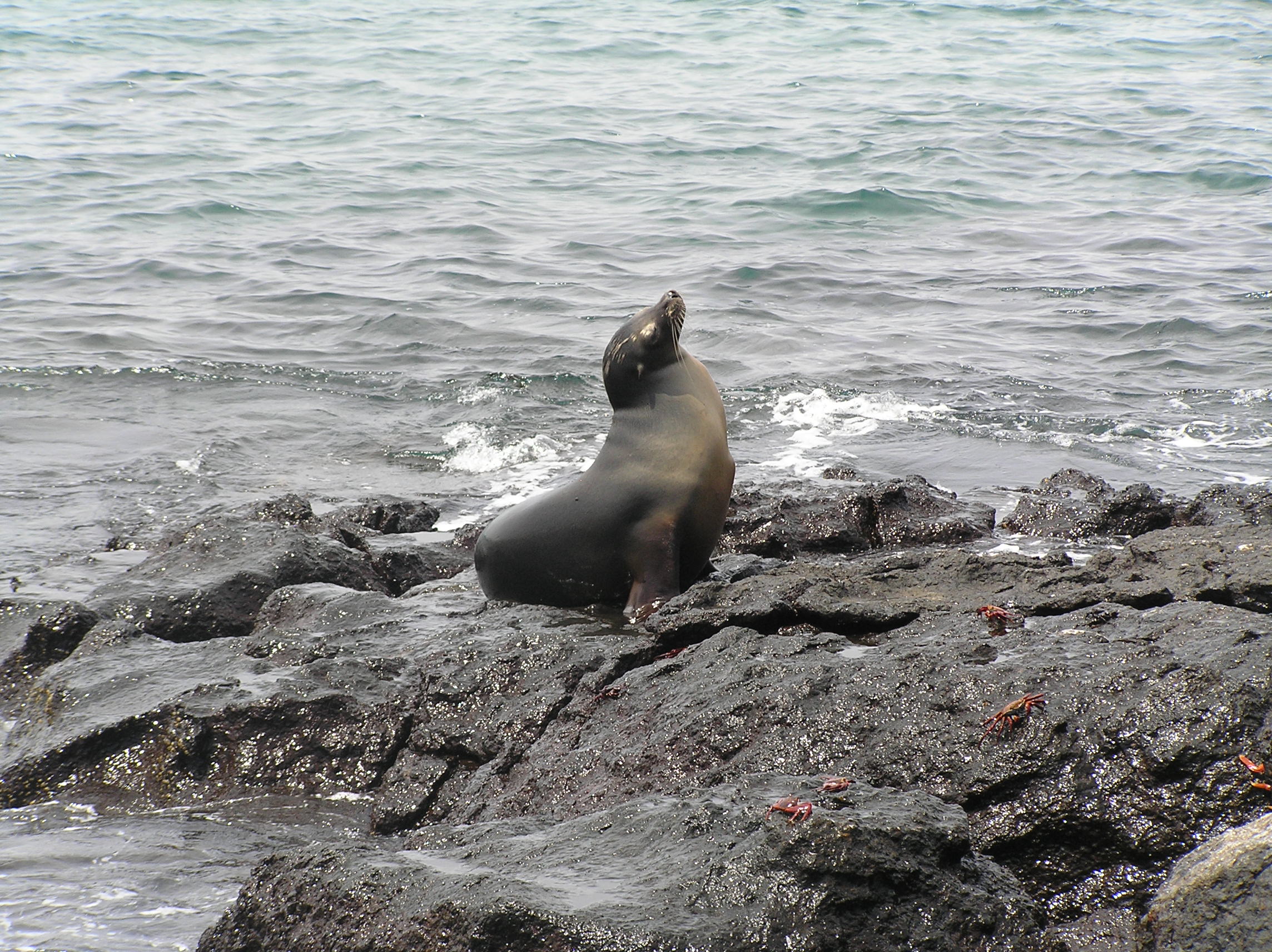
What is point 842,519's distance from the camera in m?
6.87

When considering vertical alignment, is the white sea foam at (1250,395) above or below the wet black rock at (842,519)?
below

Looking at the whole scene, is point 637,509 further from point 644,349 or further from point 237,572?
point 237,572

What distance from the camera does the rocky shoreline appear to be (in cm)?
260

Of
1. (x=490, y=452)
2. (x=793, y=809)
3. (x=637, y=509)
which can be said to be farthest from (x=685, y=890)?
(x=490, y=452)

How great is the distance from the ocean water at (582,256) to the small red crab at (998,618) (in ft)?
8.14

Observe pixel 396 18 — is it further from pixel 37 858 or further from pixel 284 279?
pixel 37 858

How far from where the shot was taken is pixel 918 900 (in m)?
2.62

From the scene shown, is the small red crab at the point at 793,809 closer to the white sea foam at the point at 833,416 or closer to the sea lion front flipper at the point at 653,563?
the sea lion front flipper at the point at 653,563

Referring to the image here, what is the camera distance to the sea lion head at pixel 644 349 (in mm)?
6023

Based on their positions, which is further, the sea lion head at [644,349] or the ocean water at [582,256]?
the ocean water at [582,256]

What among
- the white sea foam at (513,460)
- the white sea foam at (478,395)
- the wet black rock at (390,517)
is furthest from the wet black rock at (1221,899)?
the white sea foam at (478,395)

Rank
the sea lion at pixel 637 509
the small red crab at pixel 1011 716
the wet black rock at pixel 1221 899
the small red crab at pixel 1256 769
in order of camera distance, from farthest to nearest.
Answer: the sea lion at pixel 637 509, the small red crab at pixel 1011 716, the small red crab at pixel 1256 769, the wet black rock at pixel 1221 899

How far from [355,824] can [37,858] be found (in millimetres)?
986

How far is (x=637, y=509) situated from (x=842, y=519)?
1.65 meters
